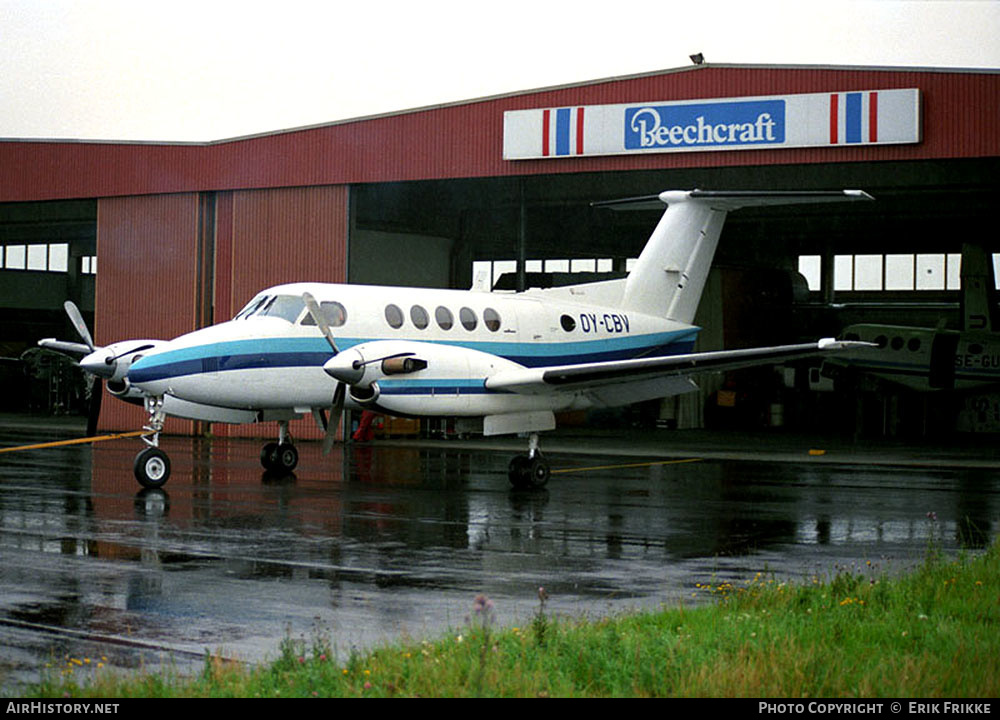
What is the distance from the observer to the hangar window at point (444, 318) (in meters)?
20.4

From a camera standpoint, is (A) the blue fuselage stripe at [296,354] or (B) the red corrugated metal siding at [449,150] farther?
(B) the red corrugated metal siding at [449,150]

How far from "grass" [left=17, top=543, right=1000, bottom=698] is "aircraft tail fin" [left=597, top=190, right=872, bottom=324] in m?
15.3

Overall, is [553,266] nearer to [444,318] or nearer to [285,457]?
[444,318]

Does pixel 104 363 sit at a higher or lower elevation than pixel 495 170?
lower

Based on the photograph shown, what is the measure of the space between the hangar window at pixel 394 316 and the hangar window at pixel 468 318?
1136 millimetres

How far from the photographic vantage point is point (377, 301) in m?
19.9

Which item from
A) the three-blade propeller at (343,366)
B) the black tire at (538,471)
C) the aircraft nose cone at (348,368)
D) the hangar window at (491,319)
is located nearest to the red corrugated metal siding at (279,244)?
the hangar window at (491,319)

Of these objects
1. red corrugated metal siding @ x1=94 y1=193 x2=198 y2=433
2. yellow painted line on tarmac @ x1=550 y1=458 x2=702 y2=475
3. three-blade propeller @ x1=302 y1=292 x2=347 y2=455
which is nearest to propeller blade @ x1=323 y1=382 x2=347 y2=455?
three-blade propeller @ x1=302 y1=292 x2=347 y2=455

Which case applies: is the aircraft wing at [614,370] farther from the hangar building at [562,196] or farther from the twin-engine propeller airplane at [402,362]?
the hangar building at [562,196]

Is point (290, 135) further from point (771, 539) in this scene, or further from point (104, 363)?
point (771, 539)

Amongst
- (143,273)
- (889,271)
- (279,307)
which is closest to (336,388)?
(279,307)

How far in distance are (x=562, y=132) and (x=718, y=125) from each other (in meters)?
3.91
